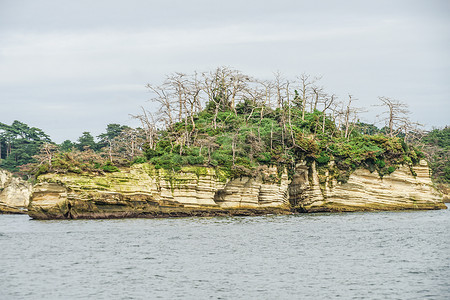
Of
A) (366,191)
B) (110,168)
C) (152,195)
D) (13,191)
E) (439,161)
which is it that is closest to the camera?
(110,168)

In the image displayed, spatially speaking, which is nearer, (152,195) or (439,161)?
(152,195)

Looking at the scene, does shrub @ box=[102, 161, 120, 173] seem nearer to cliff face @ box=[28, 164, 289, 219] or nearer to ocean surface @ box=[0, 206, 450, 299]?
cliff face @ box=[28, 164, 289, 219]

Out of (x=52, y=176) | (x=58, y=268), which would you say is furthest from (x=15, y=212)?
(x=58, y=268)

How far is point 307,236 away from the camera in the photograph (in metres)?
36.2

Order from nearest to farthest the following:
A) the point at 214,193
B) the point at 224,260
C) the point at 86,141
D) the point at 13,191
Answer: the point at 224,260, the point at 214,193, the point at 13,191, the point at 86,141

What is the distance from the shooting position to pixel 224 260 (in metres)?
27.8

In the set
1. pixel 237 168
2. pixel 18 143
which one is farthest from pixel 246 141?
pixel 18 143

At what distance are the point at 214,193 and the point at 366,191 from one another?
1711 centimetres

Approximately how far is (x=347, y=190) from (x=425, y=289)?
35782 mm

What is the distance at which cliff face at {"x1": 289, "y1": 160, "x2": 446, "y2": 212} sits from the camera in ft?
185

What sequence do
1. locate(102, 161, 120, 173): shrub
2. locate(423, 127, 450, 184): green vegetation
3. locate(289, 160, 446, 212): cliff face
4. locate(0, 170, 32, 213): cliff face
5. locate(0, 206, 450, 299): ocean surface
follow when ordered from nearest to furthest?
locate(0, 206, 450, 299): ocean surface → locate(102, 161, 120, 173): shrub → locate(289, 160, 446, 212): cliff face → locate(0, 170, 32, 213): cliff face → locate(423, 127, 450, 184): green vegetation

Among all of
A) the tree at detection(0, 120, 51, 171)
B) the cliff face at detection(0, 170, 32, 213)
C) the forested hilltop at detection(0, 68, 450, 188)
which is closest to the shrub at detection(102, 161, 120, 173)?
the forested hilltop at detection(0, 68, 450, 188)

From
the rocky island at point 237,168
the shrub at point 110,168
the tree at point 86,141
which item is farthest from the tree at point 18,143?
the shrub at point 110,168

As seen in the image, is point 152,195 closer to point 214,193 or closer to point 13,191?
point 214,193
